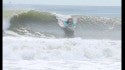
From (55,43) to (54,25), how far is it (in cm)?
103

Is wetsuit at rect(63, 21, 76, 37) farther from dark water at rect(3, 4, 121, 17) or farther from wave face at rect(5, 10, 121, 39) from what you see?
dark water at rect(3, 4, 121, 17)

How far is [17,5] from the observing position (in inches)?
245

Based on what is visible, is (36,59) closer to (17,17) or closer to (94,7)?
(17,17)

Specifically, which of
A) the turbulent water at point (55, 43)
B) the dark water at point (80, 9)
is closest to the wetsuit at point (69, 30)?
the turbulent water at point (55, 43)

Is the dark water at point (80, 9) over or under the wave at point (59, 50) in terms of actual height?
over

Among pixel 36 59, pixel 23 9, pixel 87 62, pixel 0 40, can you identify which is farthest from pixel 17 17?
pixel 0 40

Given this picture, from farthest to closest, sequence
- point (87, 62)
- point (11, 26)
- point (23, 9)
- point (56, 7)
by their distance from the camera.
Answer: point (56, 7)
point (23, 9)
point (11, 26)
point (87, 62)

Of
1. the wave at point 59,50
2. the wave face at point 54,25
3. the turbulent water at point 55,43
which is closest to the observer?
the turbulent water at point 55,43

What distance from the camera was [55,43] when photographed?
473 cm

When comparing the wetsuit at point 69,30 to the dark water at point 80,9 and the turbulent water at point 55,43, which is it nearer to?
the turbulent water at point 55,43

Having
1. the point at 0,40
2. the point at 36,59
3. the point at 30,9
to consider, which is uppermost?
the point at 0,40

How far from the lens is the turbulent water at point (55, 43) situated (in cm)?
367

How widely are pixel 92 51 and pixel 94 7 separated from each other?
2358 millimetres

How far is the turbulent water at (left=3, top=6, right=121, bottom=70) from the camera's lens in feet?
12.0
